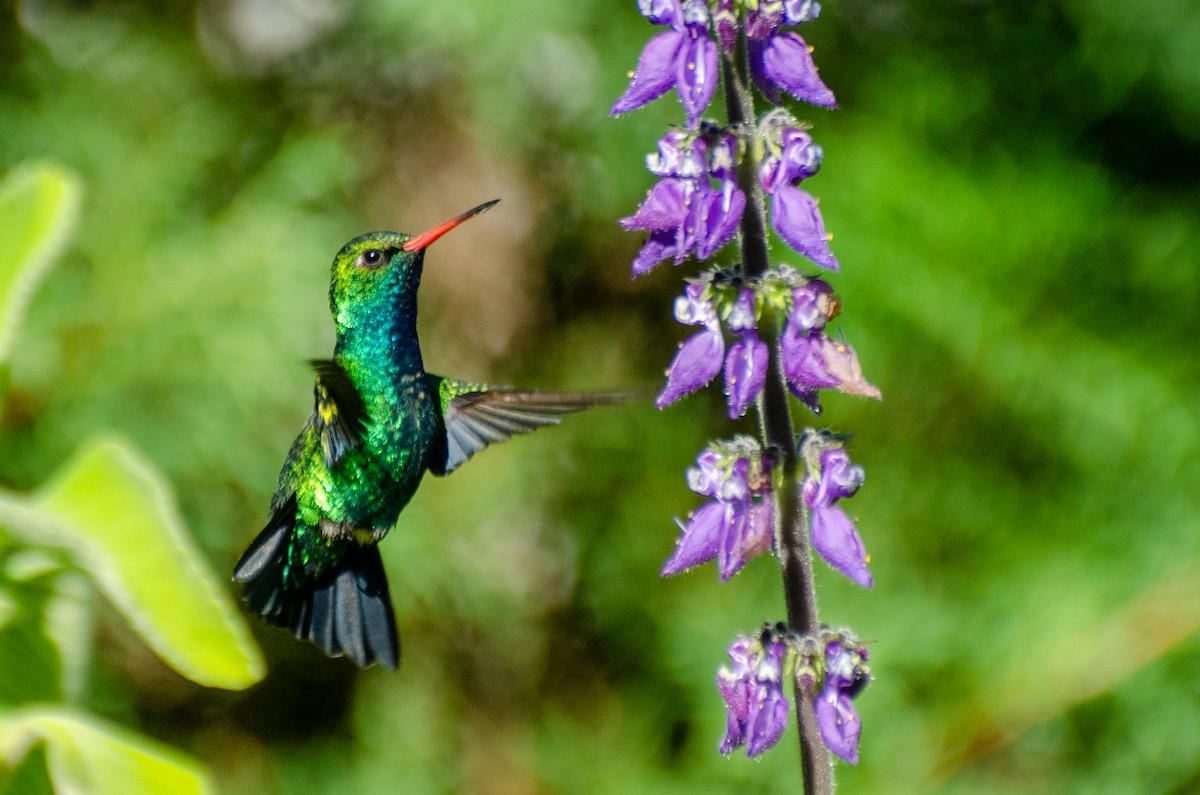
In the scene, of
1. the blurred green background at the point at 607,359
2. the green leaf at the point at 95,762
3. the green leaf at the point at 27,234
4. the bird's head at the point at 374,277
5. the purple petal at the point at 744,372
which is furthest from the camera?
the blurred green background at the point at 607,359

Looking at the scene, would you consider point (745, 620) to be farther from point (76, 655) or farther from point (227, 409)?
point (76, 655)

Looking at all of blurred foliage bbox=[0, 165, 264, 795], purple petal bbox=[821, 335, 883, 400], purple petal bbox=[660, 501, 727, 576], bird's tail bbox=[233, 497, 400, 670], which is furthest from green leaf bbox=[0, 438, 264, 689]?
purple petal bbox=[821, 335, 883, 400]

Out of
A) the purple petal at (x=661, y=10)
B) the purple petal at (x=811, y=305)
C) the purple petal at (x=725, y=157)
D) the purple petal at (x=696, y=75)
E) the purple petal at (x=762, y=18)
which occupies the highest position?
the purple petal at (x=661, y=10)

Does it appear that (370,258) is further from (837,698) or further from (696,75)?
(837,698)

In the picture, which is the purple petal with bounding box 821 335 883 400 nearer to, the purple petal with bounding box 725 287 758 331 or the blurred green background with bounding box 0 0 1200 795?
the purple petal with bounding box 725 287 758 331

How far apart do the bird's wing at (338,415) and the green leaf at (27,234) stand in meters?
0.19

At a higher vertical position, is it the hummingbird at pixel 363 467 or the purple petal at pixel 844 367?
the hummingbird at pixel 363 467

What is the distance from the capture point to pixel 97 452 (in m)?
0.73

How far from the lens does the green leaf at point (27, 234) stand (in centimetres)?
81

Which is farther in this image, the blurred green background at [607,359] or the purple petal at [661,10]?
the blurred green background at [607,359]

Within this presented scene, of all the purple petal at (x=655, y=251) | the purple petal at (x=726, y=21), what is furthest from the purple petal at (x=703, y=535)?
the purple petal at (x=726, y=21)

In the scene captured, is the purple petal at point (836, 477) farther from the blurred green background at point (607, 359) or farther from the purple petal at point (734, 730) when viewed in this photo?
the blurred green background at point (607, 359)

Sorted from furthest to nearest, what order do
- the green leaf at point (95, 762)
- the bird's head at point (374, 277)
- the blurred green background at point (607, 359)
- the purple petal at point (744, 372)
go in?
the blurred green background at point (607, 359) → the bird's head at point (374, 277) → the green leaf at point (95, 762) → the purple petal at point (744, 372)

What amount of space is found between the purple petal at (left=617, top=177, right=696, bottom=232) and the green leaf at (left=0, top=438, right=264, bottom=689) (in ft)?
1.02
